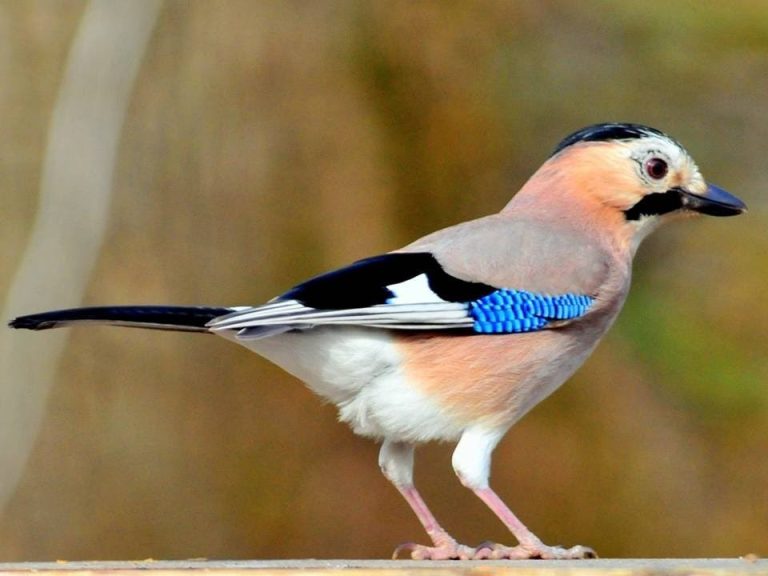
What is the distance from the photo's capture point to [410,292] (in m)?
4.27

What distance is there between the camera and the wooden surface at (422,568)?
3.30m

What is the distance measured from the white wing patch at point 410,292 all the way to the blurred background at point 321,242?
3126 millimetres

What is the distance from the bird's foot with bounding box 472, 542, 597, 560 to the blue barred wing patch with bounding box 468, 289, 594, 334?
0.56 m

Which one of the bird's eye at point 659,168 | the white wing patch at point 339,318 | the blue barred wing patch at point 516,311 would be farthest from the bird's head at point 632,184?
the white wing patch at point 339,318

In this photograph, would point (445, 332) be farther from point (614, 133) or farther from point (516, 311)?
point (614, 133)

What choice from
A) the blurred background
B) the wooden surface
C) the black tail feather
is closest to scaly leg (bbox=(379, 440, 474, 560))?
the black tail feather

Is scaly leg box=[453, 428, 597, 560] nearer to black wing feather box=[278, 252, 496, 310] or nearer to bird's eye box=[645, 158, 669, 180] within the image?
black wing feather box=[278, 252, 496, 310]

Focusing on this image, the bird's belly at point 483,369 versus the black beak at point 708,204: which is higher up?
the black beak at point 708,204

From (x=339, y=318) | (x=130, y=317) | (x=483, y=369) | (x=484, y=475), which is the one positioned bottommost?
(x=484, y=475)

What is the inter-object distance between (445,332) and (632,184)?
2.63 feet

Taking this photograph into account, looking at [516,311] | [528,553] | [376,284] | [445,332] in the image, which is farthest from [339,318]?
[528,553]

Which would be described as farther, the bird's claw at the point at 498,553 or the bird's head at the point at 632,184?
A: the bird's head at the point at 632,184

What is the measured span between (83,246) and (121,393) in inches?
27.9

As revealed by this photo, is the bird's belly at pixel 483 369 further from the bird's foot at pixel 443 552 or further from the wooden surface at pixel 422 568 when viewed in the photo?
the wooden surface at pixel 422 568
